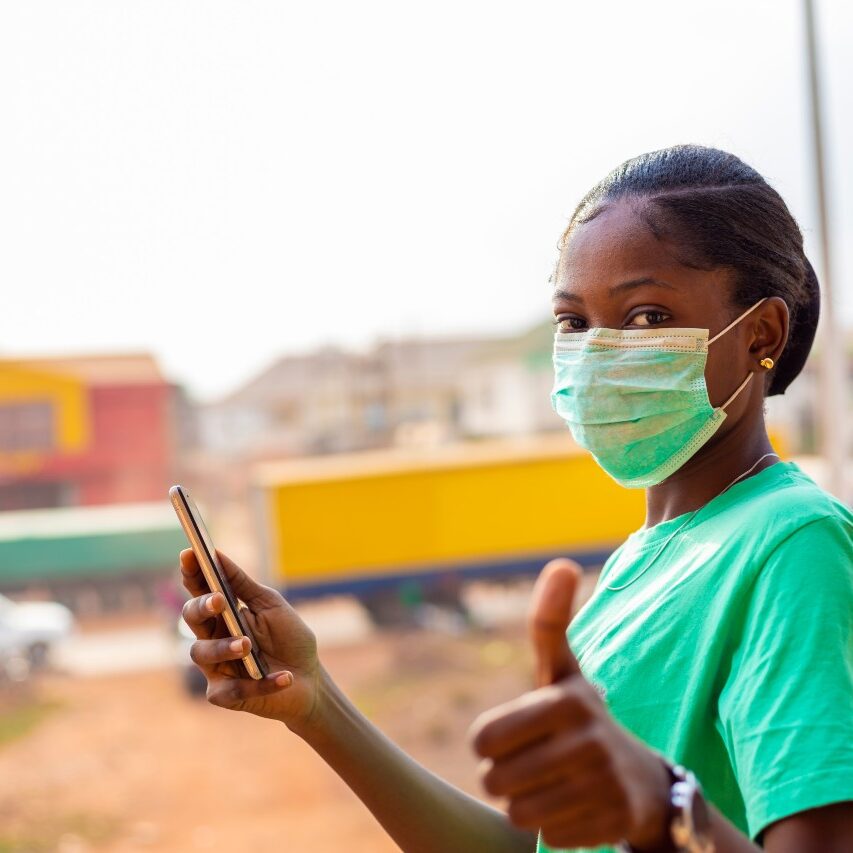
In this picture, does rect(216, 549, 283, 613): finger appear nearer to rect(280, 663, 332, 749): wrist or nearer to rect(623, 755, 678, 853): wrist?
rect(280, 663, 332, 749): wrist

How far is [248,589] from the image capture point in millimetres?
1132

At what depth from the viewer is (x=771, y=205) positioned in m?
1.04

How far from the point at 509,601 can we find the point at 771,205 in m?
12.5

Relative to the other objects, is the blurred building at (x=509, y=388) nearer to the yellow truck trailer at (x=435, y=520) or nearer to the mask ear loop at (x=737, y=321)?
the yellow truck trailer at (x=435, y=520)

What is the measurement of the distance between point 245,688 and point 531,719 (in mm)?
558

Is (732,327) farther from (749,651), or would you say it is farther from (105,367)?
(105,367)

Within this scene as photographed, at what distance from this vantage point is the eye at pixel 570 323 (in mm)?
1059

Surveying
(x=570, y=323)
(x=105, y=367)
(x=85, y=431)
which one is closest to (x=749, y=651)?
(x=570, y=323)

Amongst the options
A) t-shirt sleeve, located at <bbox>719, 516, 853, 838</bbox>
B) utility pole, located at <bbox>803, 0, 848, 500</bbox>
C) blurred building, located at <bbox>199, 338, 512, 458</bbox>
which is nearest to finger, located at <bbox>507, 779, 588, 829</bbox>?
t-shirt sleeve, located at <bbox>719, 516, 853, 838</bbox>

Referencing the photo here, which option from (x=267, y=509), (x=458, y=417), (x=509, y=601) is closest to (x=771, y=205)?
(x=267, y=509)

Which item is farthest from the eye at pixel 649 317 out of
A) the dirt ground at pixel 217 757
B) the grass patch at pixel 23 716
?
the grass patch at pixel 23 716

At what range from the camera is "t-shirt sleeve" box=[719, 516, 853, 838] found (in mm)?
711

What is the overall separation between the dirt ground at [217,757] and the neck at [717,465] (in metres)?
6.81

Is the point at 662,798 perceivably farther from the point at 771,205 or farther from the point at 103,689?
the point at 103,689
